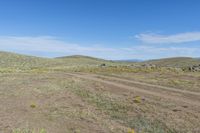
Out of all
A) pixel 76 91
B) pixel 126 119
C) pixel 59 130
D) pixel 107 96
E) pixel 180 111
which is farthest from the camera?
pixel 76 91

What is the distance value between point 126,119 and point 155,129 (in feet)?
6.91

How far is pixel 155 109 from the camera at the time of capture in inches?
572

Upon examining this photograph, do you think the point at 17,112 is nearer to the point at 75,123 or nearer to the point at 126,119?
the point at 75,123

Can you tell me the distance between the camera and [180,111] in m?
13.9

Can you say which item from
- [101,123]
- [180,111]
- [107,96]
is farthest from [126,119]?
[107,96]

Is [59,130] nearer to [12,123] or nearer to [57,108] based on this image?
[12,123]

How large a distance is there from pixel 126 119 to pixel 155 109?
9.13 feet

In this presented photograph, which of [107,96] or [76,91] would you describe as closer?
[107,96]

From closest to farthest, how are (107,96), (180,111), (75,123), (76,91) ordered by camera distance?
(75,123), (180,111), (107,96), (76,91)

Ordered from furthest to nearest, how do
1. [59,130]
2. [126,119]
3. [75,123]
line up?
1. [126,119]
2. [75,123]
3. [59,130]

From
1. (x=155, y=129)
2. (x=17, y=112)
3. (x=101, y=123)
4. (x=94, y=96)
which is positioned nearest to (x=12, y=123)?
(x=17, y=112)

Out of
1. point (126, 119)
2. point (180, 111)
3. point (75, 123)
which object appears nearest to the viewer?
point (75, 123)

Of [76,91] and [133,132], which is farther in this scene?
[76,91]

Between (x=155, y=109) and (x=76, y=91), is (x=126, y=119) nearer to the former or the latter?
(x=155, y=109)
